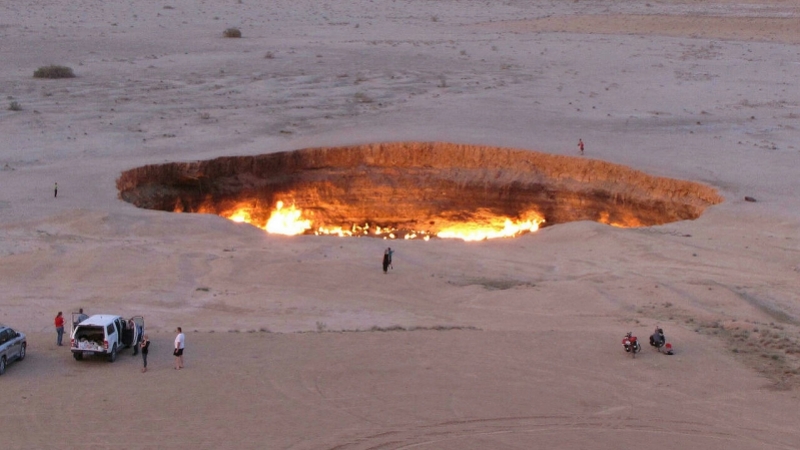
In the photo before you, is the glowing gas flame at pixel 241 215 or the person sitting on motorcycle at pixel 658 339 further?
the glowing gas flame at pixel 241 215

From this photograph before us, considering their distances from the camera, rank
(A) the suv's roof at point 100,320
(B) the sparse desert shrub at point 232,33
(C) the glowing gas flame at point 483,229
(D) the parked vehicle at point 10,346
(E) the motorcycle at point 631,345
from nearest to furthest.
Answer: (D) the parked vehicle at point 10,346 < (A) the suv's roof at point 100,320 < (E) the motorcycle at point 631,345 < (C) the glowing gas flame at point 483,229 < (B) the sparse desert shrub at point 232,33

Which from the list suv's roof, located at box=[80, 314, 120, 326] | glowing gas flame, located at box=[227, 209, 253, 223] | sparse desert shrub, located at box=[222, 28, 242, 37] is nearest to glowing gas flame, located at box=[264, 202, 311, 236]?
glowing gas flame, located at box=[227, 209, 253, 223]

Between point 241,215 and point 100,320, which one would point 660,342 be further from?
point 241,215

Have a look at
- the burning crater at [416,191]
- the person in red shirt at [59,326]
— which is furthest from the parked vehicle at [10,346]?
the burning crater at [416,191]

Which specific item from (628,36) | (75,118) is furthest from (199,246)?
(628,36)

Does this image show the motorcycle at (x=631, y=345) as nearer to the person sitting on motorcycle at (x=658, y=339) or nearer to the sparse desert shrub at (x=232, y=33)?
the person sitting on motorcycle at (x=658, y=339)

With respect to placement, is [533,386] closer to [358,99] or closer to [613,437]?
[613,437]

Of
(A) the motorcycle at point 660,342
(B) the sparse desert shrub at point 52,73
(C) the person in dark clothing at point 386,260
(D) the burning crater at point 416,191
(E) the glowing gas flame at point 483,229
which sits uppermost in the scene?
(B) the sparse desert shrub at point 52,73
